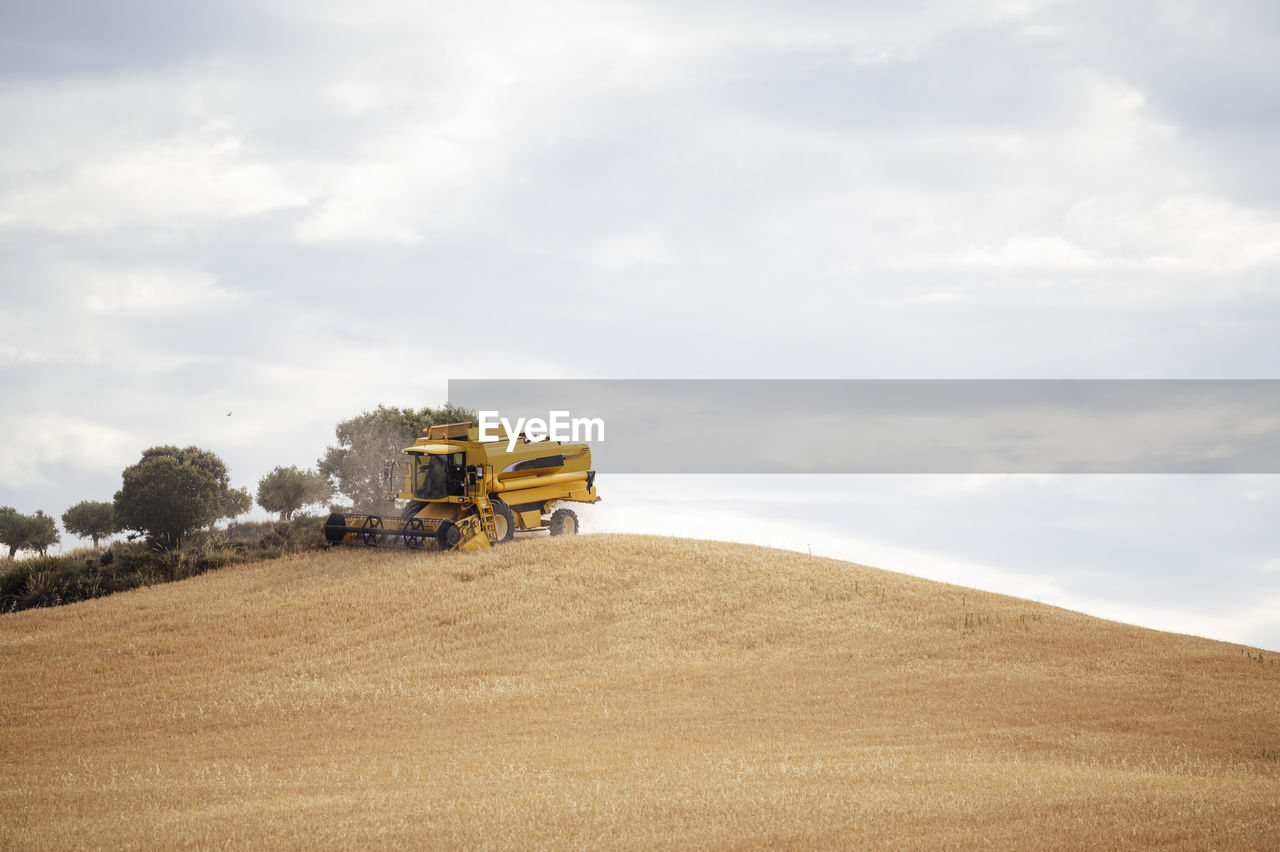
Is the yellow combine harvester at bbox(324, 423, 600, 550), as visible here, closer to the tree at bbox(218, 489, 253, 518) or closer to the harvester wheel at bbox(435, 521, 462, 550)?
the harvester wheel at bbox(435, 521, 462, 550)

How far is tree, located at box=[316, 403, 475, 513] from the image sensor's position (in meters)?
46.1

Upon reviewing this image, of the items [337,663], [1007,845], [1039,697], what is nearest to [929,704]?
[1039,697]

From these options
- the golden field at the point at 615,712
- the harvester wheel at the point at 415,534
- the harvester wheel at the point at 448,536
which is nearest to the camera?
the golden field at the point at 615,712

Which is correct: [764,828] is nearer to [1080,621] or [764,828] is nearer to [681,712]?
[681,712]

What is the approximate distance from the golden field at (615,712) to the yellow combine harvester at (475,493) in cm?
112

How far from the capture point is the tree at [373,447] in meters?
46.1

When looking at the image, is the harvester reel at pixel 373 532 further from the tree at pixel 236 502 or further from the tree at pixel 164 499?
the tree at pixel 236 502

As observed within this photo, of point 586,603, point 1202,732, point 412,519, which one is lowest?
point 1202,732

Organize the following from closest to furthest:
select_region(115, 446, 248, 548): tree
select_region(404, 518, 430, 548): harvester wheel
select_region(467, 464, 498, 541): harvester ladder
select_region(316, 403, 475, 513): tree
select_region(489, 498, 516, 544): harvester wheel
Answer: select_region(404, 518, 430, 548): harvester wheel → select_region(467, 464, 498, 541): harvester ladder → select_region(489, 498, 516, 544): harvester wheel → select_region(115, 446, 248, 548): tree → select_region(316, 403, 475, 513): tree

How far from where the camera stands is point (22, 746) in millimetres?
14508

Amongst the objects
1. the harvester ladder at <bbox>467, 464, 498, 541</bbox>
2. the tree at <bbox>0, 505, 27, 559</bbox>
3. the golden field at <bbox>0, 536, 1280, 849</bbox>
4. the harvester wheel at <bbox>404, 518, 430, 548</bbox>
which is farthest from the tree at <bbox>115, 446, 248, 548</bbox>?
the harvester ladder at <bbox>467, 464, 498, 541</bbox>

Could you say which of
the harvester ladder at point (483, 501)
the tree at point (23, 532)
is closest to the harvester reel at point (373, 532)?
the harvester ladder at point (483, 501)

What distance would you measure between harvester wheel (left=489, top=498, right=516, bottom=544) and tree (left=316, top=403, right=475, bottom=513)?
61.1ft

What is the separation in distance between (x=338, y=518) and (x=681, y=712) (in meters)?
17.2
